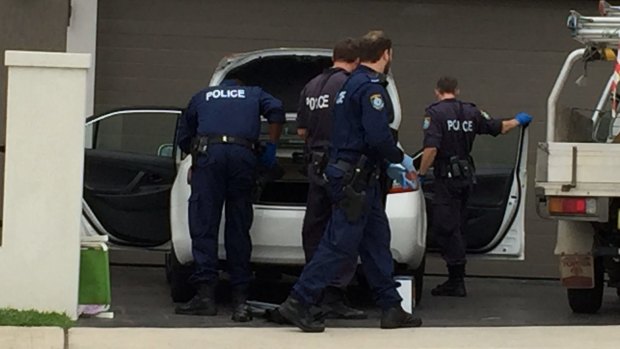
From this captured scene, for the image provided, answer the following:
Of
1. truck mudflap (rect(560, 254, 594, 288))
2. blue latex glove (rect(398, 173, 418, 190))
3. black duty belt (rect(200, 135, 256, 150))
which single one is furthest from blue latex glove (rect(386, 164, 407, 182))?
truck mudflap (rect(560, 254, 594, 288))

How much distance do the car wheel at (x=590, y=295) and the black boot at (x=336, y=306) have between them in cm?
183

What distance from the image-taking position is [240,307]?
898 centimetres

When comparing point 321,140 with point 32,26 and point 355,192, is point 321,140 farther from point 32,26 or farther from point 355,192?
point 32,26

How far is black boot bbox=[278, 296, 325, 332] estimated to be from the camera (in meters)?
8.34

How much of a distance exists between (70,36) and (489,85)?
4003 millimetres

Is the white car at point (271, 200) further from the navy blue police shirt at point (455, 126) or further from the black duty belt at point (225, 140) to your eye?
the black duty belt at point (225, 140)

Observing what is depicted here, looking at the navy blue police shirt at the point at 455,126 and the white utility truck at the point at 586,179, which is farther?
the navy blue police shirt at the point at 455,126

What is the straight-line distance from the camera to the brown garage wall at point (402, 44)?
1266 centimetres

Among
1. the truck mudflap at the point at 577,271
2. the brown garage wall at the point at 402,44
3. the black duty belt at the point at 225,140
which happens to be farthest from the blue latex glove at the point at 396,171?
the brown garage wall at the point at 402,44

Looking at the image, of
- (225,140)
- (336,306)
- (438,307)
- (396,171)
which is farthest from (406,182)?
(438,307)

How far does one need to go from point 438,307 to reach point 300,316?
2106 mm

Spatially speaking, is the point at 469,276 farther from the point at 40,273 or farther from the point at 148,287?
the point at 40,273

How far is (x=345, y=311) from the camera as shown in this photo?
9086 mm

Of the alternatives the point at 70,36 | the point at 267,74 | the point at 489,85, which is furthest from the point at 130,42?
the point at 489,85
